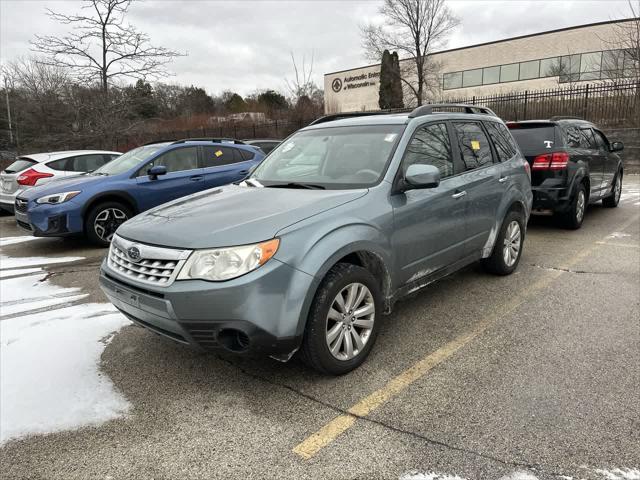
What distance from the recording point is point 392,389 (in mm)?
2953

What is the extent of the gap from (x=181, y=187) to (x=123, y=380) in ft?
15.9

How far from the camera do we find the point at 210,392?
2.98 m

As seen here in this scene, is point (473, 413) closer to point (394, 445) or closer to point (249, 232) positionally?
point (394, 445)

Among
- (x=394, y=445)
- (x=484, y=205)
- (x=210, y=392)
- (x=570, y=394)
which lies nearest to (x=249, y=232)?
(x=210, y=392)

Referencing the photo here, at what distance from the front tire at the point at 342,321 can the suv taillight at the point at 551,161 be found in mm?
5028

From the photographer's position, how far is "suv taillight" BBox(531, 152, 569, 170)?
6930 mm

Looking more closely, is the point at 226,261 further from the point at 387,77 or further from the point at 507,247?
the point at 387,77

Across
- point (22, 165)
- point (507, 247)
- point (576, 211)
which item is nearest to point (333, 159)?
point (507, 247)

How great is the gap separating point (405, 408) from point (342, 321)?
648 mm

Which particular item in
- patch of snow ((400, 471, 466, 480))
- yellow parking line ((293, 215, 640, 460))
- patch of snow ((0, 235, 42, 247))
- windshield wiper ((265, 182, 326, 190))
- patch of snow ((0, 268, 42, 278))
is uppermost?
windshield wiper ((265, 182, 326, 190))

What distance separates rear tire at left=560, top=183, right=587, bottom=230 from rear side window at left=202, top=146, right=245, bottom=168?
5529 mm

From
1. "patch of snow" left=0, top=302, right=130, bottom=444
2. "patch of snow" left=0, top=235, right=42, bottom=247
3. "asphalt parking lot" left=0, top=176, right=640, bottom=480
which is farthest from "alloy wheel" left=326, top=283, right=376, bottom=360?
"patch of snow" left=0, top=235, right=42, bottom=247

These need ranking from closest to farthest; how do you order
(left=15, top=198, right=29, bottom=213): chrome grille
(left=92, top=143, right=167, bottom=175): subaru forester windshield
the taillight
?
(left=15, top=198, right=29, bottom=213): chrome grille
(left=92, top=143, right=167, bottom=175): subaru forester windshield
the taillight

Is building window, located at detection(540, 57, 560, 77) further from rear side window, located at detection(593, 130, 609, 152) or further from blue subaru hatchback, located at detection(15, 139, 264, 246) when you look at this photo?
blue subaru hatchback, located at detection(15, 139, 264, 246)
